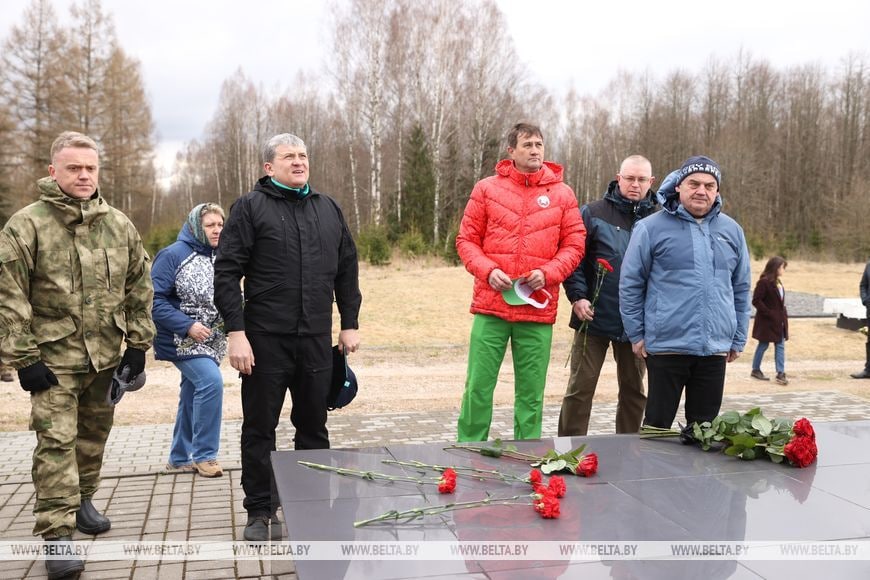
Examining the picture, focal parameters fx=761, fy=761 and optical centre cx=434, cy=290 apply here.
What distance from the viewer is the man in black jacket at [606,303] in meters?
5.34

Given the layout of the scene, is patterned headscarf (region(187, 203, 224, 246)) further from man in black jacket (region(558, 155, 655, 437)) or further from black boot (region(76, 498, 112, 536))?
man in black jacket (region(558, 155, 655, 437))

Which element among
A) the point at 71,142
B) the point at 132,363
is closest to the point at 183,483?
the point at 132,363

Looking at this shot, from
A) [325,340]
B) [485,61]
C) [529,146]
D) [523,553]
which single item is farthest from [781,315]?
[485,61]

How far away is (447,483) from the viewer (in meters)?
3.21

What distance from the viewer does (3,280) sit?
3.64 metres

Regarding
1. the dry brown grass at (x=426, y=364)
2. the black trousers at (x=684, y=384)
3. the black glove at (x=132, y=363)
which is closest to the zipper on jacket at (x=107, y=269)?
the black glove at (x=132, y=363)

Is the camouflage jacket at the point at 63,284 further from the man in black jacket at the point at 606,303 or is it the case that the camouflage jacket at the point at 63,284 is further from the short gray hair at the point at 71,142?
the man in black jacket at the point at 606,303

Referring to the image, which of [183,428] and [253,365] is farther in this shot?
[183,428]

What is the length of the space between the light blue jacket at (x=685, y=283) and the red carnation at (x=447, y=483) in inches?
73.2

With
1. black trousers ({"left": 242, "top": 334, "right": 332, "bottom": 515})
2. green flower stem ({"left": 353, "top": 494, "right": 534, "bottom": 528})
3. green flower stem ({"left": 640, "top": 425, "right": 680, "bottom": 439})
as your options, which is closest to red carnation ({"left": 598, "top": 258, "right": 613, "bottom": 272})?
green flower stem ({"left": 640, "top": 425, "right": 680, "bottom": 439})

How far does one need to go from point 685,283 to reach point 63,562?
3641 millimetres

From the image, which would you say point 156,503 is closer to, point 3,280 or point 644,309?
point 3,280

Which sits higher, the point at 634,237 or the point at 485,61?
the point at 485,61

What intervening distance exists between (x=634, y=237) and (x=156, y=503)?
11.2ft
